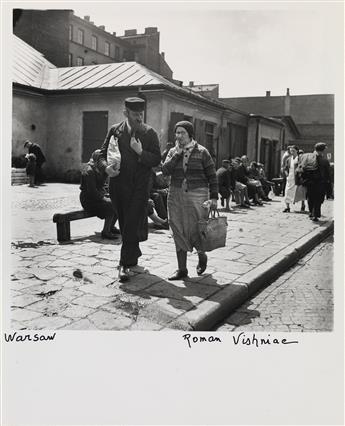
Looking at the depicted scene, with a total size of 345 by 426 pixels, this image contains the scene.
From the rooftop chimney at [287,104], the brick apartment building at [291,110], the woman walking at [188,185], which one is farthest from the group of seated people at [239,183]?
the rooftop chimney at [287,104]

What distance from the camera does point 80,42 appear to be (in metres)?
38.9

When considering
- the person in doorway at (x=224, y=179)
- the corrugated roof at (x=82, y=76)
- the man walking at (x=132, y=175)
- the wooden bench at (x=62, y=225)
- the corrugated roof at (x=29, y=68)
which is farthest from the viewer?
the corrugated roof at (x=29, y=68)

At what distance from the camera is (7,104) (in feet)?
12.9

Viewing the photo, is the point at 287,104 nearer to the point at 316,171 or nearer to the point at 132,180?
the point at 316,171

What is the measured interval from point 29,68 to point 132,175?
639 inches

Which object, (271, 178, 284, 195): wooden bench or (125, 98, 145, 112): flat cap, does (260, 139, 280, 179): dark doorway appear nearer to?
(271, 178, 284, 195): wooden bench

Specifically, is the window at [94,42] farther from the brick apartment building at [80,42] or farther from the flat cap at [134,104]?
the flat cap at [134,104]

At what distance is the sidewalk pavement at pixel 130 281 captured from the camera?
11.9 ft

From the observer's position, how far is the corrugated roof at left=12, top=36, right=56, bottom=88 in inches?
685

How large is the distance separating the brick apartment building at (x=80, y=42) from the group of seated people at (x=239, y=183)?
10605mm

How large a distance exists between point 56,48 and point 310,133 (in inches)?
687

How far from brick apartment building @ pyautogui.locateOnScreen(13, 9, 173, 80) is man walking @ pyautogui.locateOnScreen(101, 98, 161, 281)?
18823 mm
